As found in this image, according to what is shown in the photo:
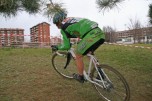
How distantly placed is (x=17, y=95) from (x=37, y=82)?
0.92 m

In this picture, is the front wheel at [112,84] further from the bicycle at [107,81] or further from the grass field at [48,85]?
the grass field at [48,85]

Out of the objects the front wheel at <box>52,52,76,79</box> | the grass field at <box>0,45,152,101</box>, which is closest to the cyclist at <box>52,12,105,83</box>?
the grass field at <box>0,45,152,101</box>

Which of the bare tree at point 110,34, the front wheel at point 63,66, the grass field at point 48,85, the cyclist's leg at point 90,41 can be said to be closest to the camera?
the cyclist's leg at point 90,41

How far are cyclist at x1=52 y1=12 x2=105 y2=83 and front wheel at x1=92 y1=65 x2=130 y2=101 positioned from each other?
0.39 metres

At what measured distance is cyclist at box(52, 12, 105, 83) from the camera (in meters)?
5.16

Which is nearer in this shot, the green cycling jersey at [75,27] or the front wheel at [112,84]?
the front wheel at [112,84]

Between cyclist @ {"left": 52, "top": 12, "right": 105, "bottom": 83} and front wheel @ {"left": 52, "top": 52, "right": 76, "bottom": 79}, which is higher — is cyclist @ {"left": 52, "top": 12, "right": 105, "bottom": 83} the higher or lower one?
the higher one

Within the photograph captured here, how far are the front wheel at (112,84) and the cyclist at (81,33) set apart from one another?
39 cm

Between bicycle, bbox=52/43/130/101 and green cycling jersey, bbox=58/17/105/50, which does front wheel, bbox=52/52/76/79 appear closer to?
green cycling jersey, bbox=58/17/105/50

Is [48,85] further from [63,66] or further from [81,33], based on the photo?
[81,33]

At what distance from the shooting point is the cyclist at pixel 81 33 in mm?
5156

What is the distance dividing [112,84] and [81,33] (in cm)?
106

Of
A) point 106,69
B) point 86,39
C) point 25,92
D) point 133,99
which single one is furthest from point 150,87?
point 25,92


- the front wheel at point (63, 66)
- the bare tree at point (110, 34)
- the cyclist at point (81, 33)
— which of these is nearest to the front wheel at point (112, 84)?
the cyclist at point (81, 33)
